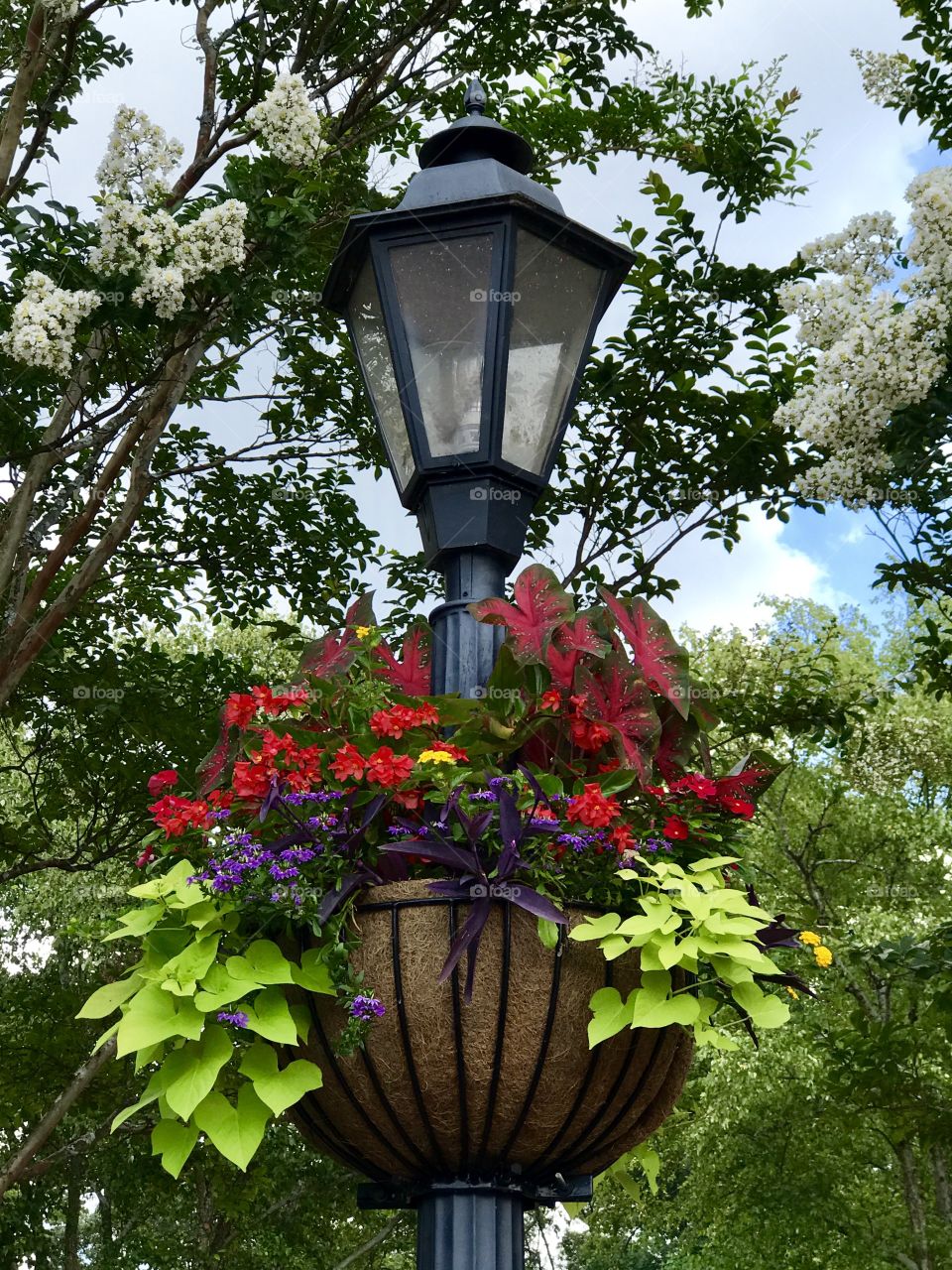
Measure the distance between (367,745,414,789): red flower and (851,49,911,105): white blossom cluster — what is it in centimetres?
381

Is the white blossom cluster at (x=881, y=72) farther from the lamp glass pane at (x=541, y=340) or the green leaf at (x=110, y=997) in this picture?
the green leaf at (x=110, y=997)

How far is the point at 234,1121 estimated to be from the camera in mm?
2125

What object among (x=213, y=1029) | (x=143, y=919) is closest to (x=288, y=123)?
(x=143, y=919)

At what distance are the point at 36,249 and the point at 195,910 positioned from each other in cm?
299

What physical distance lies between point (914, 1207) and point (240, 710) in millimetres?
14637

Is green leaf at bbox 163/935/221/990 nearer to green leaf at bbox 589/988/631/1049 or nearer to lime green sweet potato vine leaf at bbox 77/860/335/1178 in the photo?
lime green sweet potato vine leaf at bbox 77/860/335/1178

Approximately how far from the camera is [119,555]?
27.6 ft

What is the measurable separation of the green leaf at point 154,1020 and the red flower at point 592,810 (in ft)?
2.29

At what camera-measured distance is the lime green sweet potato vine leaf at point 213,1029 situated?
6.85ft

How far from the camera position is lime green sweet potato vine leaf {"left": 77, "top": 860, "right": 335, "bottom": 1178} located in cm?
209

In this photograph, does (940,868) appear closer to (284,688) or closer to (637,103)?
(637,103)

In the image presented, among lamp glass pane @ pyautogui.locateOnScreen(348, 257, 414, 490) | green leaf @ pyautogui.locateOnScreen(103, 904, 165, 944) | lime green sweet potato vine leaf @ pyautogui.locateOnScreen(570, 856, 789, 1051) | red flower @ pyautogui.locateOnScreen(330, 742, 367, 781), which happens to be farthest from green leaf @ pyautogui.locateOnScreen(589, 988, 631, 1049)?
lamp glass pane @ pyautogui.locateOnScreen(348, 257, 414, 490)

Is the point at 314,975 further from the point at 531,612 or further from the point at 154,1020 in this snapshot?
the point at 531,612

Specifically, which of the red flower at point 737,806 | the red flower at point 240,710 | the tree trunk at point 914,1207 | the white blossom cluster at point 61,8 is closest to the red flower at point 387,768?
the red flower at point 240,710
